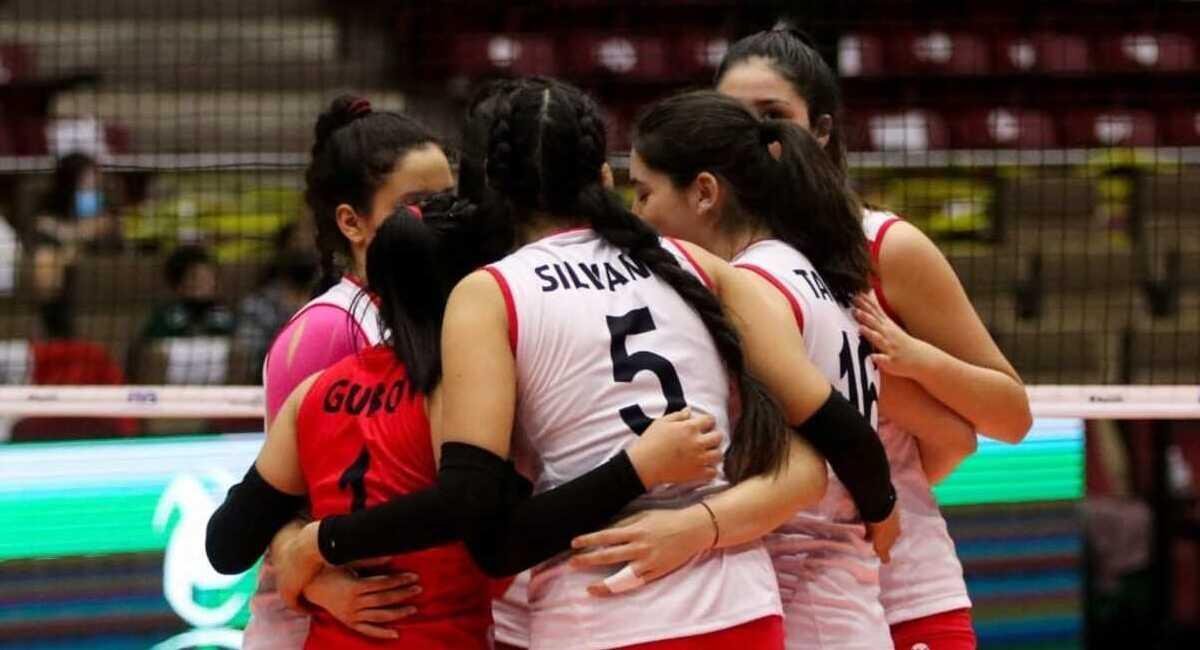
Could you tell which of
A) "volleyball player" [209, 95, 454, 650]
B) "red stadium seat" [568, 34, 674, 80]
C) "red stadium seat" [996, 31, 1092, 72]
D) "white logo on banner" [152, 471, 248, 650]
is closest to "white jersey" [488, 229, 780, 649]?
"volleyball player" [209, 95, 454, 650]

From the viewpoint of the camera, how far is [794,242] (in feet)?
8.83

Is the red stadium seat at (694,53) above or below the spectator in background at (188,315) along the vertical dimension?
above

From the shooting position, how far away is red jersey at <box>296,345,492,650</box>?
2.38 meters

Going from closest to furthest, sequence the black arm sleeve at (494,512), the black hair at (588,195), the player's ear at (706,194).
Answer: the black arm sleeve at (494,512) < the black hair at (588,195) < the player's ear at (706,194)

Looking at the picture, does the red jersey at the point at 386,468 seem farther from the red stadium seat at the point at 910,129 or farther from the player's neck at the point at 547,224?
the red stadium seat at the point at 910,129

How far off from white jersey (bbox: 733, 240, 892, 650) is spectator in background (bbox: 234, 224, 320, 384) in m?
3.72

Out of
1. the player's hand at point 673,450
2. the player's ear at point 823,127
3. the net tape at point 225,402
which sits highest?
the player's ear at point 823,127

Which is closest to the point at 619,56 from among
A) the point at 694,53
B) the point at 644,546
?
the point at 694,53

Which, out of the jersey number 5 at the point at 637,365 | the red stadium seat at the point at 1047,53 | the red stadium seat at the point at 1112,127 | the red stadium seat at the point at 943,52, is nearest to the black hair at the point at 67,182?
the red stadium seat at the point at 943,52

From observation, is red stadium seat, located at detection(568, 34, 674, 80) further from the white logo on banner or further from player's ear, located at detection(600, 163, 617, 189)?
player's ear, located at detection(600, 163, 617, 189)

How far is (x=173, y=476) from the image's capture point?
15.3ft

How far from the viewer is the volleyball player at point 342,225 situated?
2730 mm

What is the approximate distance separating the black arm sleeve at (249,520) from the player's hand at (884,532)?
780 mm

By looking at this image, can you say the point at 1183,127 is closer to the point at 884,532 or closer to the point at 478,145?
the point at 884,532
